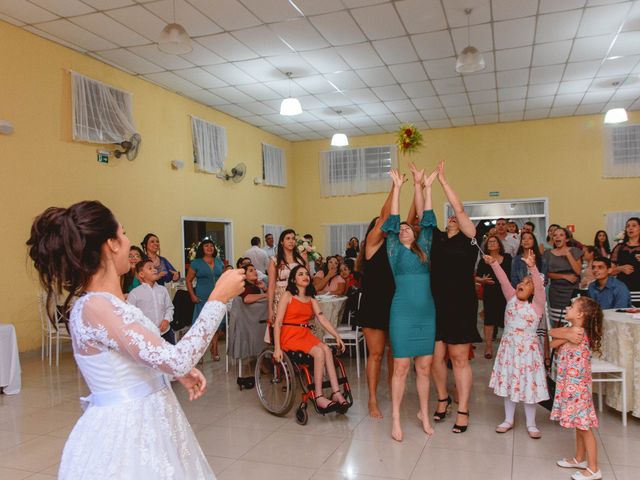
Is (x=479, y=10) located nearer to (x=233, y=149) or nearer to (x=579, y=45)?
(x=579, y=45)

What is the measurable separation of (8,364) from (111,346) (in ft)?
14.2

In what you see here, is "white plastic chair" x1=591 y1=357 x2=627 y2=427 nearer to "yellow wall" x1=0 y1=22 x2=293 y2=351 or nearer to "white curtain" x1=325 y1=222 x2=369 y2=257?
"yellow wall" x1=0 y1=22 x2=293 y2=351

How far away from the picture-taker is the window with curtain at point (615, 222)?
427 inches

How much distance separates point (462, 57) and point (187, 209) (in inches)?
207

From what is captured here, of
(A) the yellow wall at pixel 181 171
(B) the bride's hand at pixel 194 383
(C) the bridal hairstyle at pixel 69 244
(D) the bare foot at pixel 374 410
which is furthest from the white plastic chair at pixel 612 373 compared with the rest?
(A) the yellow wall at pixel 181 171

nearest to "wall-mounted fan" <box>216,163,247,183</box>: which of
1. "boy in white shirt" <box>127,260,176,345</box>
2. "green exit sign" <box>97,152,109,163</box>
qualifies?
"green exit sign" <box>97,152,109,163</box>

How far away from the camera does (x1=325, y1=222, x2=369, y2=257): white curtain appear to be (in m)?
12.8

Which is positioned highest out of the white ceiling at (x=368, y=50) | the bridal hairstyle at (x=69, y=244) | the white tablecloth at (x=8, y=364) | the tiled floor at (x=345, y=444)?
the white ceiling at (x=368, y=50)

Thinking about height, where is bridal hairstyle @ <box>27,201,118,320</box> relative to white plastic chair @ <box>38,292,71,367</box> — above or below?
above

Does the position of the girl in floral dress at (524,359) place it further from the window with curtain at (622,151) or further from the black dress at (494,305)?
the window with curtain at (622,151)

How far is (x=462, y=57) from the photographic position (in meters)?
5.95

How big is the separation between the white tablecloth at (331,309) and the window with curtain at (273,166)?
20.7 feet

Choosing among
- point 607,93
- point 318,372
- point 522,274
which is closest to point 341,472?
point 318,372

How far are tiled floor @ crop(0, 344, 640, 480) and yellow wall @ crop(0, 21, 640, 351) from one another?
2.80 metres
